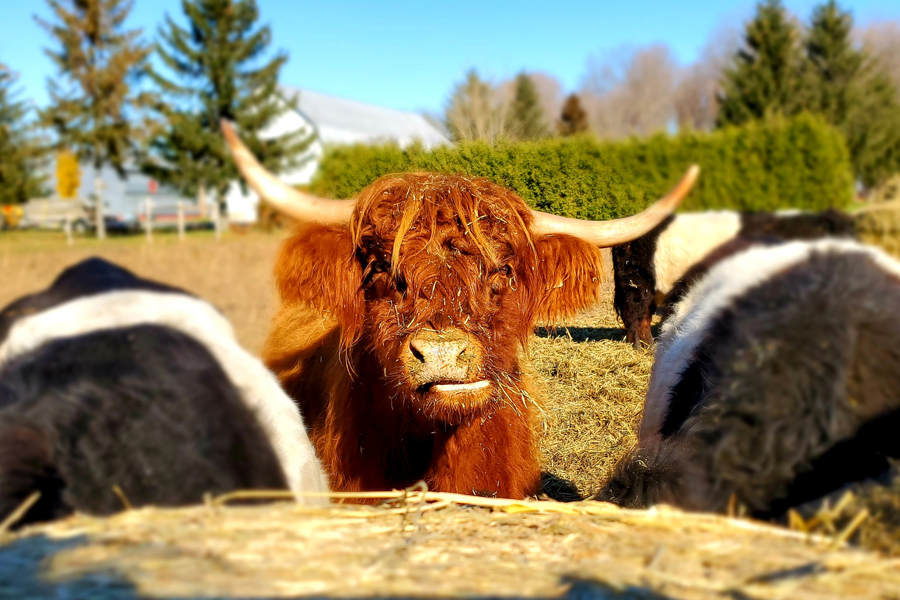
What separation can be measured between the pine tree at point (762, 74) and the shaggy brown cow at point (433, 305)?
5.86 m

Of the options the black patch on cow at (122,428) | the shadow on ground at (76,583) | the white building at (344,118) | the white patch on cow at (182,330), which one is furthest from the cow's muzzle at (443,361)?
the white building at (344,118)

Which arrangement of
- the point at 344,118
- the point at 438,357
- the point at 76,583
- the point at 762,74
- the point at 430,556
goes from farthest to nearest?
the point at 344,118
the point at 762,74
the point at 438,357
the point at 430,556
the point at 76,583

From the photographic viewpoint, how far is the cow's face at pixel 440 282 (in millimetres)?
2900

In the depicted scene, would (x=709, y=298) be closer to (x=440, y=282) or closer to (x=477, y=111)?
(x=440, y=282)

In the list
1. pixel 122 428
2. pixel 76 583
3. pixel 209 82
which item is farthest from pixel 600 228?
pixel 209 82

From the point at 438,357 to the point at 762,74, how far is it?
7739 millimetres

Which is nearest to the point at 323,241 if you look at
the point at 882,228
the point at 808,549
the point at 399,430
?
the point at 399,430

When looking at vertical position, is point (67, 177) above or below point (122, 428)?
above

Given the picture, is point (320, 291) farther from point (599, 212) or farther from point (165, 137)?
point (165, 137)

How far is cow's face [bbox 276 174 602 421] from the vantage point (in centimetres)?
290

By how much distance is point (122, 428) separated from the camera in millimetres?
1785

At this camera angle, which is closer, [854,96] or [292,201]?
[292,201]

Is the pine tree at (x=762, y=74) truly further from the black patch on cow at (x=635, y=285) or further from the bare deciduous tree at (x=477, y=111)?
the bare deciduous tree at (x=477, y=111)

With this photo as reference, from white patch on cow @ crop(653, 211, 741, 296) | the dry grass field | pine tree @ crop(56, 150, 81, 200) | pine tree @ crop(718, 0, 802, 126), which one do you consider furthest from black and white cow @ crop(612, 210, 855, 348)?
pine tree @ crop(56, 150, 81, 200)
